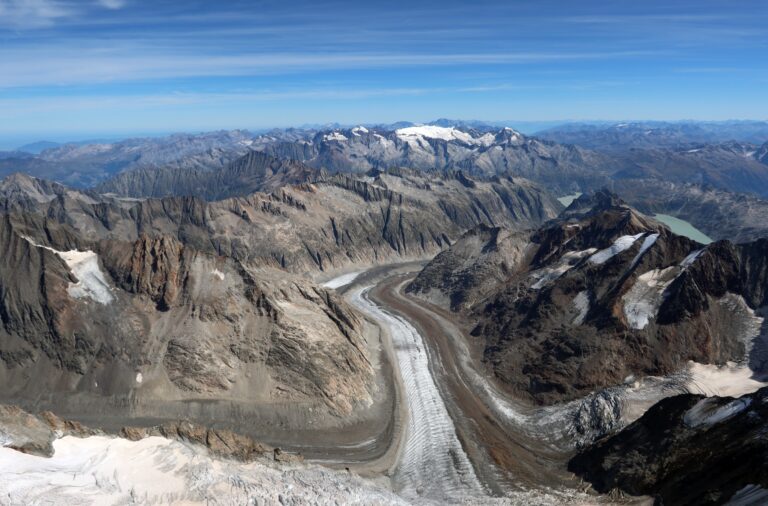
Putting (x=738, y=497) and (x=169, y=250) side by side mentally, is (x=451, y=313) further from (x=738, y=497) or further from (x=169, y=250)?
(x=738, y=497)

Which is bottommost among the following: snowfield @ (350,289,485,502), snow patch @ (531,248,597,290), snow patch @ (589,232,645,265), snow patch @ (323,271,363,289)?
snowfield @ (350,289,485,502)

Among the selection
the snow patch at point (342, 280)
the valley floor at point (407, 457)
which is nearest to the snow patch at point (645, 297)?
the valley floor at point (407, 457)

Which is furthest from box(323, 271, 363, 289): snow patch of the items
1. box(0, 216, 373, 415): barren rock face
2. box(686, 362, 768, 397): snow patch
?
box(686, 362, 768, 397): snow patch

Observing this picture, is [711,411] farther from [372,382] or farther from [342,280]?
[342,280]

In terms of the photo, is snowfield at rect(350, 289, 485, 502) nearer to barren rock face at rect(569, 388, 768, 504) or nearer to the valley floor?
the valley floor

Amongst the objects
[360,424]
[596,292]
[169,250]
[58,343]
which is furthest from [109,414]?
[596,292]

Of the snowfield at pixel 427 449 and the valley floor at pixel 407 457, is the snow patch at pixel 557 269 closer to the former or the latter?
the valley floor at pixel 407 457
